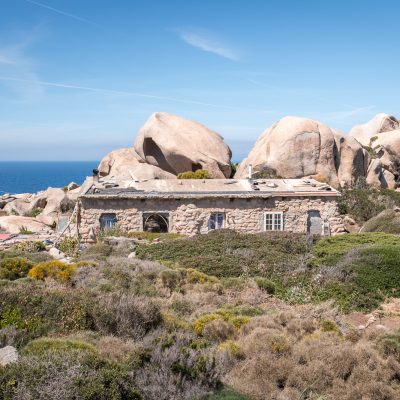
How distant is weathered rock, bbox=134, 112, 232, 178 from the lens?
3666 cm

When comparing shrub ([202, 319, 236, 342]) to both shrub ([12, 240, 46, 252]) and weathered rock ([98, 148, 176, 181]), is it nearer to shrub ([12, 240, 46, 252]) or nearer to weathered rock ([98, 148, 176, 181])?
shrub ([12, 240, 46, 252])

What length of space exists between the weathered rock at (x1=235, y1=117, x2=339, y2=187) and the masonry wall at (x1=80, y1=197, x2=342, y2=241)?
32.7ft

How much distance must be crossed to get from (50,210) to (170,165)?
905 cm

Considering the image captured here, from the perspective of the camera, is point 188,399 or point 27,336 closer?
point 188,399

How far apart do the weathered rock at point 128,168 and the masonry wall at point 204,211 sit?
6.73 metres

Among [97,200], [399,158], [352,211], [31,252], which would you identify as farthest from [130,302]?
[399,158]

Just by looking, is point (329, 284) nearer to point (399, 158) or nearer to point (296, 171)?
point (296, 171)

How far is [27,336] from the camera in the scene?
9547 mm

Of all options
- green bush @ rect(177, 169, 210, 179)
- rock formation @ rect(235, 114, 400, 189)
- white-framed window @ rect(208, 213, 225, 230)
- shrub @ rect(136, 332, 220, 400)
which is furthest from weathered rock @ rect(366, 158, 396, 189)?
shrub @ rect(136, 332, 220, 400)

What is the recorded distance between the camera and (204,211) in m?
25.8

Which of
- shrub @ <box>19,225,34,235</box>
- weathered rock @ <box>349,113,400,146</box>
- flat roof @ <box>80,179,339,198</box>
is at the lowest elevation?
shrub @ <box>19,225,34,235</box>

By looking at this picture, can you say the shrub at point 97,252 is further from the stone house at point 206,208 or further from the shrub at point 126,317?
the shrub at point 126,317

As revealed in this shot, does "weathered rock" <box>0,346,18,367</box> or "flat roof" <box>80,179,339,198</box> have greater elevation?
"flat roof" <box>80,179,339,198</box>

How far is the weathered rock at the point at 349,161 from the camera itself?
124ft
